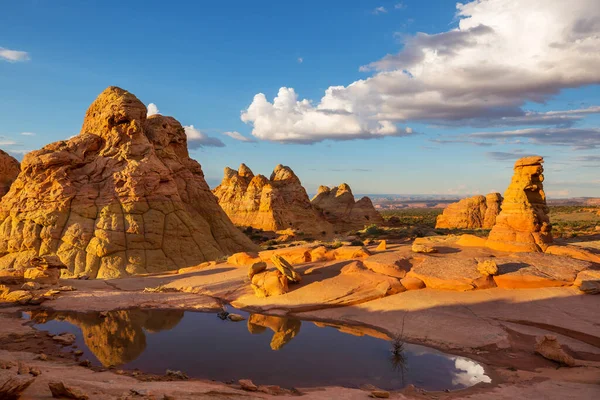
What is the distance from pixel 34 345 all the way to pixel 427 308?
44.5ft

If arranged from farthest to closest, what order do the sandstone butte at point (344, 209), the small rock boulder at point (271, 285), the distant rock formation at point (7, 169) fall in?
the sandstone butte at point (344, 209) → the distant rock formation at point (7, 169) → the small rock boulder at point (271, 285)

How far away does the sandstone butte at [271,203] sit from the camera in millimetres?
56781

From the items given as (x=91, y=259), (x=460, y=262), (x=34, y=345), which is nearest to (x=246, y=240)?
(x=91, y=259)

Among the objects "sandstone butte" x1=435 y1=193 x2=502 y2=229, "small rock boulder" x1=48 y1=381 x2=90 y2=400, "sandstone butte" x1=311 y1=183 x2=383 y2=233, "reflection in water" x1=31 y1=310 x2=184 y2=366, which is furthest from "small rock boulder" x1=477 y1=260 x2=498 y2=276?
"sandstone butte" x1=435 y1=193 x2=502 y2=229

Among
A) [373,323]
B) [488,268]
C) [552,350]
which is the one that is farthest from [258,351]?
[488,268]

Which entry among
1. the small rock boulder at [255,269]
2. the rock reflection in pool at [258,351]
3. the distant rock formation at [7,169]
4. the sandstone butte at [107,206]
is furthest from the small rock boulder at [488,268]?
the distant rock formation at [7,169]

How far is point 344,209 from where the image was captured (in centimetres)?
7094

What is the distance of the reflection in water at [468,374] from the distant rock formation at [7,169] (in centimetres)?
3712

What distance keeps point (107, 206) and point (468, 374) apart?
940 inches

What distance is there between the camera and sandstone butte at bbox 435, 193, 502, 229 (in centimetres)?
6253

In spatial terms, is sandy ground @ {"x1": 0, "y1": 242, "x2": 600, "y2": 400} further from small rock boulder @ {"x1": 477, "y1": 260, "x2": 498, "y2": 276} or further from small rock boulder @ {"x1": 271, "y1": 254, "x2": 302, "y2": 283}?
small rock boulder @ {"x1": 477, "y1": 260, "x2": 498, "y2": 276}

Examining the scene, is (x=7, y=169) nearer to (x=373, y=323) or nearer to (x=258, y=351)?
(x=258, y=351)

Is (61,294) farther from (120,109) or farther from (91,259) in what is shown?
(120,109)

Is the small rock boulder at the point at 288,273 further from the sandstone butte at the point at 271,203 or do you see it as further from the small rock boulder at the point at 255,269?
the sandstone butte at the point at 271,203
